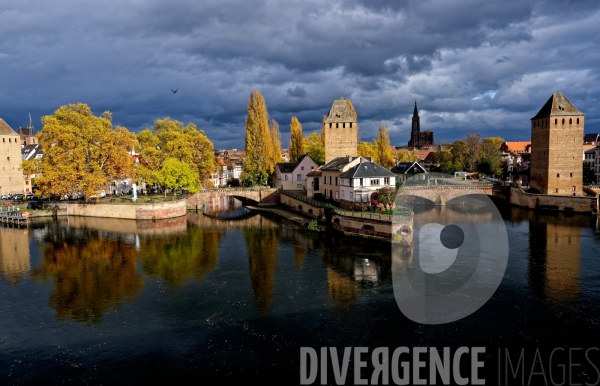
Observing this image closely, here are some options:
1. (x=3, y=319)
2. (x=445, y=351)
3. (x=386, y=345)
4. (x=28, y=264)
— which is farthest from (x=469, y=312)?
(x=28, y=264)

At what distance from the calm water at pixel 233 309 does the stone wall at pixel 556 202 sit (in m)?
15.9

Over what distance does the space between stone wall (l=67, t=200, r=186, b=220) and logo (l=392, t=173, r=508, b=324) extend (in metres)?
27.5

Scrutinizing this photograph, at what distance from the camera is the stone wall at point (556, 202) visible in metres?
49.1

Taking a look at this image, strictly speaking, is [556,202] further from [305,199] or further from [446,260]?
[446,260]

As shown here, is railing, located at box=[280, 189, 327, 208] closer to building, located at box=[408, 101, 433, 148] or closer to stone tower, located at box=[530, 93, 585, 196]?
stone tower, located at box=[530, 93, 585, 196]

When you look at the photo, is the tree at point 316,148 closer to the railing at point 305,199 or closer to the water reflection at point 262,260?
the railing at point 305,199

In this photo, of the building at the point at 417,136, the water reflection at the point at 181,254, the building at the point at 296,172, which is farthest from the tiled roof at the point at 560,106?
the building at the point at 417,136

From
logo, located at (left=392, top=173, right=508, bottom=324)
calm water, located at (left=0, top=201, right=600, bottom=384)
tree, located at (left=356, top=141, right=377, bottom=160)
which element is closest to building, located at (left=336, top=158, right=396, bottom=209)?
logo, located at (left=392, top=173, right=508, bottom=324)

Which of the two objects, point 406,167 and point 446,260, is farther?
point 406,167

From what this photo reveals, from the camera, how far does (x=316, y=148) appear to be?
71.8 m

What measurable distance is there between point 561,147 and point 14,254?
2423 inches

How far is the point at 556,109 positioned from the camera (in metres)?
53.4

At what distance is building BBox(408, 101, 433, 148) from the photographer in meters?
170

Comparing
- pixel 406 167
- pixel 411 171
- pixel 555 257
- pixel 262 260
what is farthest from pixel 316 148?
pixel 555 257
